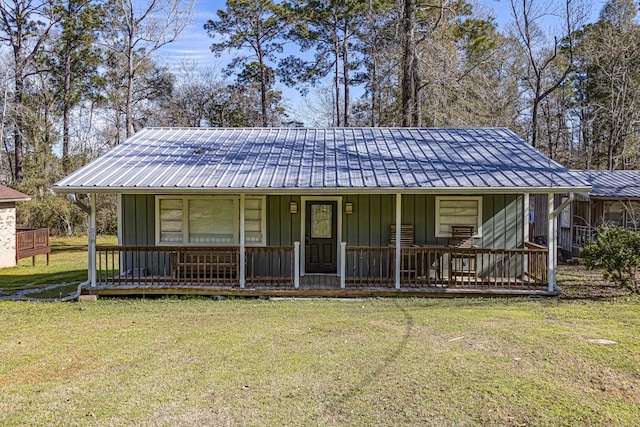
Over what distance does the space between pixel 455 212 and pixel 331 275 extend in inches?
125

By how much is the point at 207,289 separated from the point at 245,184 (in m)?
2.32

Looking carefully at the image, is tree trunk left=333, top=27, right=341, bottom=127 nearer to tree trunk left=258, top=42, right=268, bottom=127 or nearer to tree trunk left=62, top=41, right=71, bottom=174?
tree trunk left=258, top=42, right=268, bottom=127

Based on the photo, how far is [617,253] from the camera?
9.05 metres

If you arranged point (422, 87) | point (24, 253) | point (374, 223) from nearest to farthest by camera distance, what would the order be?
point (374, 223), point (24, 253), point (422, 87)

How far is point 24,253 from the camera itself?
576 inches

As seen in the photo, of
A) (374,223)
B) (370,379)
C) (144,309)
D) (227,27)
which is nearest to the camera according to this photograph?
(370,379)

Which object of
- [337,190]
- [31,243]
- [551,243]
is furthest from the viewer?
[31,243]

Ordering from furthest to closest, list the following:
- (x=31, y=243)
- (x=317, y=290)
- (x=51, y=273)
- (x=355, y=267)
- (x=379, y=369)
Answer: (x=31, y=243) < (x=51, y=273) < (x=355, y=267) < (x=317, y=290) < (x=379, y=369)

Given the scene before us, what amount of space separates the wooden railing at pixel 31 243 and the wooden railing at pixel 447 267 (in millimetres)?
11047

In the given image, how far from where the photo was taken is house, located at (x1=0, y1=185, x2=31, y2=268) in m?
14.3

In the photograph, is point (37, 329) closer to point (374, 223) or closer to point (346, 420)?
point (346, 420)

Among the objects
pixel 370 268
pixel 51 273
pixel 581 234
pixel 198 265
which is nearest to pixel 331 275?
pixel 370 268

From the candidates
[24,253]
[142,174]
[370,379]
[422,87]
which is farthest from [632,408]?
[24,253]

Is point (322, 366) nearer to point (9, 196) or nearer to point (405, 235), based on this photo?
point (405, 235)
